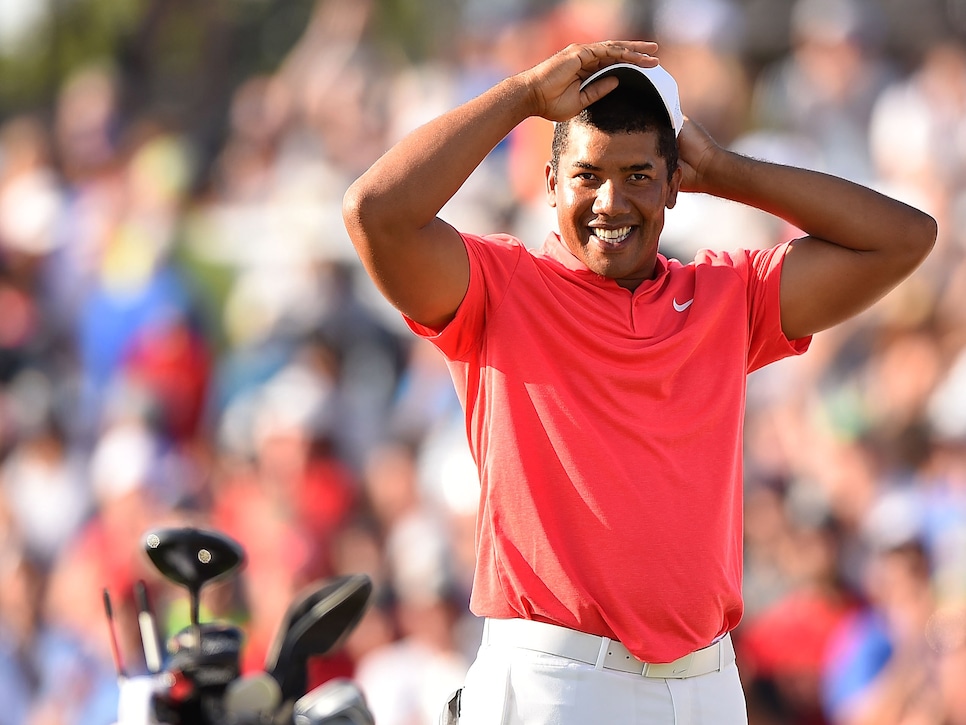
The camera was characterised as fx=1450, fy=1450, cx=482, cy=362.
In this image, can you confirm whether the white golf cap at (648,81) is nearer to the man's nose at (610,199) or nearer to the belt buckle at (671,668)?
the man's nose at (610,199)

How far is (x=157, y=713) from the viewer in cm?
277

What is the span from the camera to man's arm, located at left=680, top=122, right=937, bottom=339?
3.38 m

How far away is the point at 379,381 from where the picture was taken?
8.15 meters

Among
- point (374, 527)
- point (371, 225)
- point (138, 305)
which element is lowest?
point (374, 527)

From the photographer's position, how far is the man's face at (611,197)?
3207mm

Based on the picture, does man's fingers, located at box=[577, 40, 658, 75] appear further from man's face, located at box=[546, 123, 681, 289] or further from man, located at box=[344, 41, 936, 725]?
man's face, located at box=[546, 123, 681, 289]

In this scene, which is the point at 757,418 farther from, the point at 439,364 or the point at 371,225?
the point at 371,225

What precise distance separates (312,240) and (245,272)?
59 centimetres

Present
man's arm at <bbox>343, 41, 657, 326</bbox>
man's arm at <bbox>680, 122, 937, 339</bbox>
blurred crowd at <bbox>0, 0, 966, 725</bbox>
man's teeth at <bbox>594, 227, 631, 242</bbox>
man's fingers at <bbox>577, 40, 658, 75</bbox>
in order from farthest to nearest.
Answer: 1. blurred crowd at <bbox>0, 0, 966, 725</bbox>
2. man's arm at <bbox>680, 122, 937, 339</bbox>
3. man's teeth at <bbox>594, 227, 631, 242</bbox>
4. man's fingers at <bbox>577, 40, 658, 75</bbox>
5. man's arm at <bbox>343, 41, 657, 326</bbox>

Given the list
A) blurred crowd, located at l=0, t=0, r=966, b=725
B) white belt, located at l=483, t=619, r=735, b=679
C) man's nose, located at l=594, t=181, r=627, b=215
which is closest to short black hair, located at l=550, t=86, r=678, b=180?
man's nose, located at l=594, t=181, r=627, b=215

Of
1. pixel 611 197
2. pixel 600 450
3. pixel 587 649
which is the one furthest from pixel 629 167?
pixel 587 649

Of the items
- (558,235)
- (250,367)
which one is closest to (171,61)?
(250,367)

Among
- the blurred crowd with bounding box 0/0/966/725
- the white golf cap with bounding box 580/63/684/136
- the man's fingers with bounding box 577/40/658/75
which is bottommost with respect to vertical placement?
the blurred crowd with bounding box 0/0/966/725

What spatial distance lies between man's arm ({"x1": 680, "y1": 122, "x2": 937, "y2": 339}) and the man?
0.01 meters
